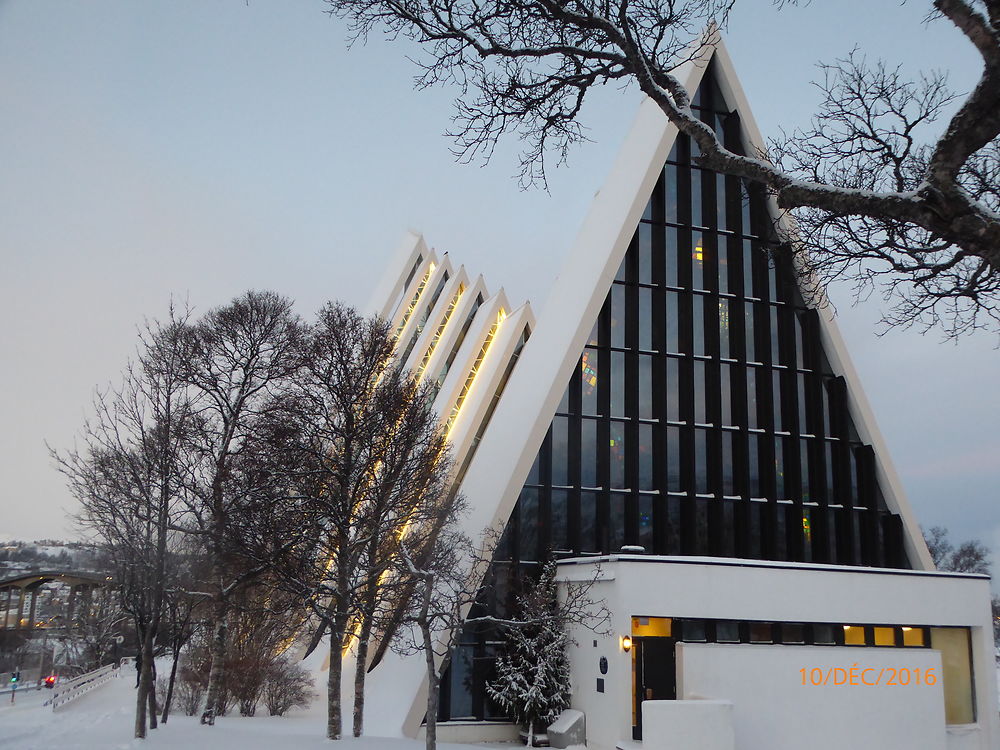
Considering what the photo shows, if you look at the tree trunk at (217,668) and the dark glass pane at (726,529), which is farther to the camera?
the dark glass pane at (726,529)

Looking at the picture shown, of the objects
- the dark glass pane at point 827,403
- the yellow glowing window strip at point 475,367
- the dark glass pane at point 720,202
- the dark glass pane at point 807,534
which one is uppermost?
the dark glass pane at point 720,202

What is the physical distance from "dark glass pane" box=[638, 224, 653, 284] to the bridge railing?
18453 millimetres

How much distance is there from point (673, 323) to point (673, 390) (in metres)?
1.95

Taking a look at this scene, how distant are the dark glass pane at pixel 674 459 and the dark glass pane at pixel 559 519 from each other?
10.0ft

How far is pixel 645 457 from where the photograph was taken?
21.9 meters

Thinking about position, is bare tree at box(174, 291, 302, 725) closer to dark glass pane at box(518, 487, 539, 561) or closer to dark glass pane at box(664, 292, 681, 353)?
dark glass pane at box(518, 487, 539, 561)

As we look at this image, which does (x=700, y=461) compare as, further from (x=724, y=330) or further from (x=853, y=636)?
(x=853, y=636)

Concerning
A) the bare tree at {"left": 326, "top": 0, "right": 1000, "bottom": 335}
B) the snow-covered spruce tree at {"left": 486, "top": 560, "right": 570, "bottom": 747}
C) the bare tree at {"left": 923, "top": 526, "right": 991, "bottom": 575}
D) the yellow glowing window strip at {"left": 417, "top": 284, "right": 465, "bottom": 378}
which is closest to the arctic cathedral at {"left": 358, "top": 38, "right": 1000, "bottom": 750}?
the snow-covered spruce tree at {"left": 486, "top": 560, "right": 570, "bottom": 747}

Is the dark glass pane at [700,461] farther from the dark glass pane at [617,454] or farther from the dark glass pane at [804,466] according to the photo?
the dark glass pane at [804,466]

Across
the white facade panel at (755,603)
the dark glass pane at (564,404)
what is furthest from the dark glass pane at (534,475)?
the white facade panel at (755,603)

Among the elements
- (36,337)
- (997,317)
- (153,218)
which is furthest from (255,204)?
(997,317)

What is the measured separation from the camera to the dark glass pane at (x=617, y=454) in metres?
21.5

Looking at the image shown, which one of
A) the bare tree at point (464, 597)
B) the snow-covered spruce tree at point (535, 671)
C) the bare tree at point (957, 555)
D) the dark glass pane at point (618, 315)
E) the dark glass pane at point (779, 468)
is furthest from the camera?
the bare tree at point (957, 555)

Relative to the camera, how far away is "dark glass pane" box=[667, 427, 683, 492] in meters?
22.0
